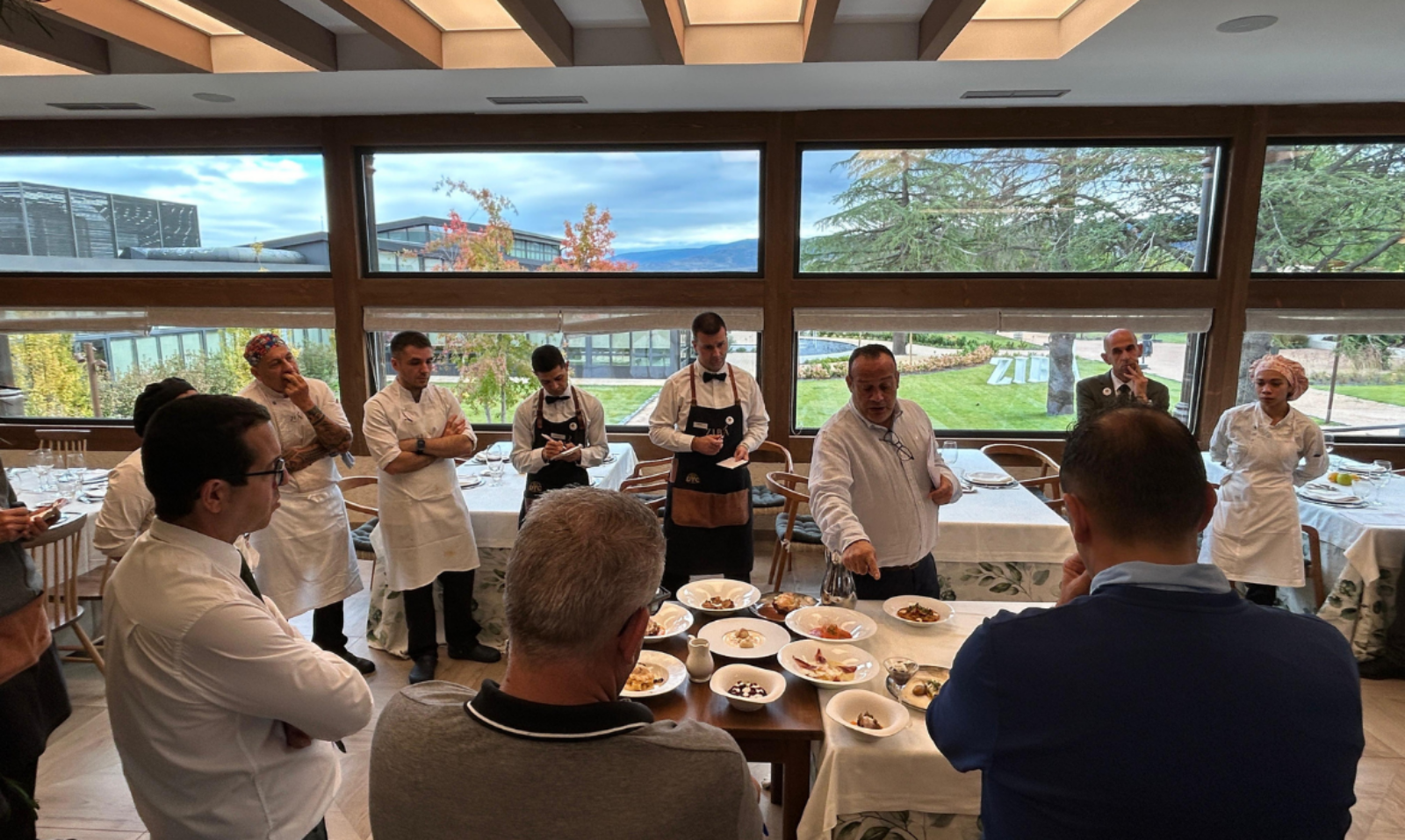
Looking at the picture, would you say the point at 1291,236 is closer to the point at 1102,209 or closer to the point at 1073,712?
the point at 1102,209

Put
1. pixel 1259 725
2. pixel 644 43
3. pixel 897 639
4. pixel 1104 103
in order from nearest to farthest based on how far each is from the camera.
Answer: pixel 1259 725
pixel 897 639
pixel 644 43
pixel 1104 103

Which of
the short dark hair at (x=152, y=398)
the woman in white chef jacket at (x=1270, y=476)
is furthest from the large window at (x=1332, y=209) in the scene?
the short dark hair at (x=152, y=398)

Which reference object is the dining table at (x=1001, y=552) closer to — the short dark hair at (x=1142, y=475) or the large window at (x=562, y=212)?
the short dark hair at (x=1142, y=475)

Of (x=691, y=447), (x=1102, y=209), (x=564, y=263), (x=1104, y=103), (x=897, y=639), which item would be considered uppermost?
(x=1104, y=103)

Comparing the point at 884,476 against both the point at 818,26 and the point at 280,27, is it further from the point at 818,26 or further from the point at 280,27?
the point at 280,27

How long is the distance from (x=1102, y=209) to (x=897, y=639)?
14.5 ft

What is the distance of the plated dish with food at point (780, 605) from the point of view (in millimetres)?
2287

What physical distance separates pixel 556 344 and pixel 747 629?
399 centimetres

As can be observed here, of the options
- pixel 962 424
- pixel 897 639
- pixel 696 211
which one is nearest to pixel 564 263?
pixel 696 211

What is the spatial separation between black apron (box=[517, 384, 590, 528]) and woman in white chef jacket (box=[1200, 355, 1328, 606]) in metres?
3.09

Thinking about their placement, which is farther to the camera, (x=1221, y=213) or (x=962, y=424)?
(x=962, y=424)

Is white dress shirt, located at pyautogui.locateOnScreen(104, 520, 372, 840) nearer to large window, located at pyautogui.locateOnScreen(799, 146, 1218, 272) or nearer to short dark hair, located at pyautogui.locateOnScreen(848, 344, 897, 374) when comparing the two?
short dark hair, located at pyautogui.locateOnScreen(848, 344, 897, 374)

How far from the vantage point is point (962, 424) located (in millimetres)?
5695

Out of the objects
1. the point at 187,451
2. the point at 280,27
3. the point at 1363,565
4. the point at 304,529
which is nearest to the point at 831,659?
the point at 187,451
